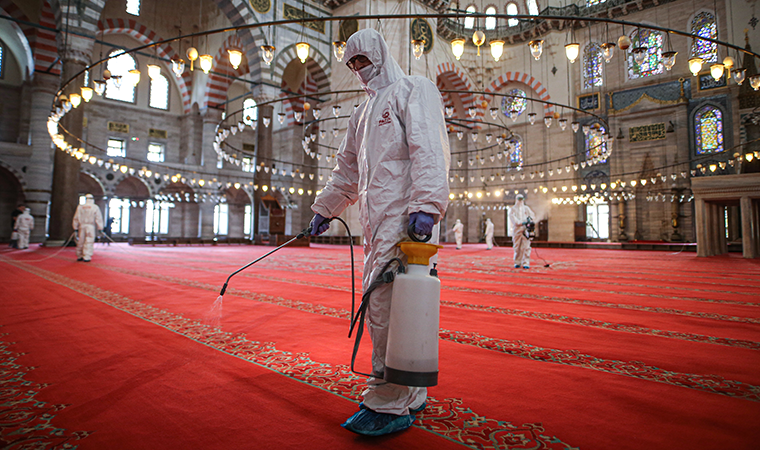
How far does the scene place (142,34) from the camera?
1772cm

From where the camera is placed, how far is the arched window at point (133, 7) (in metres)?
17.3

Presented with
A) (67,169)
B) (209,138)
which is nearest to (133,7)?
(209,138)

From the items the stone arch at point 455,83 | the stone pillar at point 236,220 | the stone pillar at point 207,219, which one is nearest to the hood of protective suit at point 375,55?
the stone arch at point 455,83

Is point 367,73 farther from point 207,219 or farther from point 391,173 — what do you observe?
point 207,219

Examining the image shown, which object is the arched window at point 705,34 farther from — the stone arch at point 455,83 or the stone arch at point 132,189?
the stone arch at point 132,189

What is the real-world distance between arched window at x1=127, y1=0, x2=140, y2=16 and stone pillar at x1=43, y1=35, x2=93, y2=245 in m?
7.91

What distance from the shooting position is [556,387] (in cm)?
152

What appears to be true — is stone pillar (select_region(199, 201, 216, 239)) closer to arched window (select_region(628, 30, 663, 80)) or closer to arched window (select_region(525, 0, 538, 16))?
arched window (select_region(525, 0, 538, 16))

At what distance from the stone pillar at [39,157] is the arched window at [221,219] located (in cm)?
708

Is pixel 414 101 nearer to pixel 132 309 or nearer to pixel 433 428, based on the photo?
pixel 433 428

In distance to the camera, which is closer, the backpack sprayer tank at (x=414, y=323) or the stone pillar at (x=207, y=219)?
the backpack sprayer tank at (x=414, y=323)

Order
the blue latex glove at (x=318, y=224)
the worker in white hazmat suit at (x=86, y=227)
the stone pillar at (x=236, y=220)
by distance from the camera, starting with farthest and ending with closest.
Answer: the stone pillar at (x=236, y=220) < the worker in white hazmat suit at (x=86, y=227) < the blue latex glove at (x=318, y=224)

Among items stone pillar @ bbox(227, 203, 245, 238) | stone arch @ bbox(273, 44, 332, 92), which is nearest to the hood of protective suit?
stone arch @ bbox(273, 44, 332, 92)

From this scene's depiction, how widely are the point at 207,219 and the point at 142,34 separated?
845 centimetres
